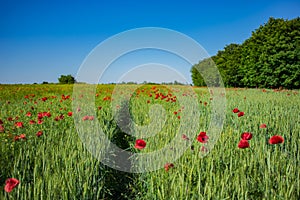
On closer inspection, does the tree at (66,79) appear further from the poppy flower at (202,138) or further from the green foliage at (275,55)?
the poppy flower at (202,138)

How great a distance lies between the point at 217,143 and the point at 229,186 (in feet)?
4.23

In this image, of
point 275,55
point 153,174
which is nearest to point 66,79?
point 275,55

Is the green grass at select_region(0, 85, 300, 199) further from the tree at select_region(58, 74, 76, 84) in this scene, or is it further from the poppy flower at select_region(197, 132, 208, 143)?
the tree at select_region(58, 74, 76, 84)

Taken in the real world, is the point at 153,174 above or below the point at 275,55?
below

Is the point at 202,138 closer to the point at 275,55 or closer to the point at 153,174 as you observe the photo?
the point at 153,174

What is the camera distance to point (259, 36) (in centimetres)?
3338

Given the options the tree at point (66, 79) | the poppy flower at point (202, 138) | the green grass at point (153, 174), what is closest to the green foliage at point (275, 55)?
the tree at point (66, 79)

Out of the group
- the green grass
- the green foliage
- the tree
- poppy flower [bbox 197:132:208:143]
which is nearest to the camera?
the green grass

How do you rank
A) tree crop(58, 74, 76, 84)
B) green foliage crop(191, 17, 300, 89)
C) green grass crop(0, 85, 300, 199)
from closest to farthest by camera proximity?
green grass crop(0, 85, 300, 199) < green foliage crop(191, 17, 300, 89) < tree crop(58, 74, 76, 84)

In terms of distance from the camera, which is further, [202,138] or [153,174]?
[153,174]

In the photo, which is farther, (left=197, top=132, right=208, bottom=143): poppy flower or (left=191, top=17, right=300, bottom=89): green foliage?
(left=191, top=17, right=300, bottom=89): green foliage

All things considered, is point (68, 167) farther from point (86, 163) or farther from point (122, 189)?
point (122, 189)

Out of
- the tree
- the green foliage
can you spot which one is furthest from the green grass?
the tree

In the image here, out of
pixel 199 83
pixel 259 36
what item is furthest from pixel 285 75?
pixel 199 83
